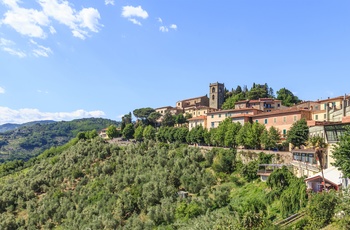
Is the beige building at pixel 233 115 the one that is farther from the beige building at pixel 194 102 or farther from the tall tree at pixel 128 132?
the beige building at pixel 194 102

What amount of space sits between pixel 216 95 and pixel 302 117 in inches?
1775

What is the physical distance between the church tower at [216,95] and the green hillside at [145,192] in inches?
1314

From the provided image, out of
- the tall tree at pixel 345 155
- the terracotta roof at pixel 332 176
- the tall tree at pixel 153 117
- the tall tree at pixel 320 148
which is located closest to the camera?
the tall tree at pixel 345 155

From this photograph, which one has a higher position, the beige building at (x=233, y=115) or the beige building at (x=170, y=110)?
the beige building at (x=170, y=110)

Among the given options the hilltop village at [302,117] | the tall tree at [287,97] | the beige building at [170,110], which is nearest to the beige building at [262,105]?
the hilltop village at [302,117]

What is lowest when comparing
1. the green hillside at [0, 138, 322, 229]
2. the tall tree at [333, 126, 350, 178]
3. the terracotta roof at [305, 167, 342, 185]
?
the green hillside at [0, 138, 322, 229]

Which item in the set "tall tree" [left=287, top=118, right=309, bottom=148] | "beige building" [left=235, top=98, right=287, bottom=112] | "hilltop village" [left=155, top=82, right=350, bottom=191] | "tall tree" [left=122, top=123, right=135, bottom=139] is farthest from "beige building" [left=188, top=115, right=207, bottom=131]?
"tall tree" [left=287, top=118, right=309, bottom=148]

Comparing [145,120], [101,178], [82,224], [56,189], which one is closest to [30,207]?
[56,189]

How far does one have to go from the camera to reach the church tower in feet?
315

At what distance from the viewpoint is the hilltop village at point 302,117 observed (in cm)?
3241

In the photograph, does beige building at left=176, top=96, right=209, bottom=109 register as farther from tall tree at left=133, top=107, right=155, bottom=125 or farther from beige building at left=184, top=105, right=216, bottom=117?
tall tree at left=133, top=107, right=155, bottom=125

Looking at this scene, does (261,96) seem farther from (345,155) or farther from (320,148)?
(345,155)

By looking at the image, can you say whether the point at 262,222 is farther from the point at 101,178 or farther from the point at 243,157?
the point at 101,178

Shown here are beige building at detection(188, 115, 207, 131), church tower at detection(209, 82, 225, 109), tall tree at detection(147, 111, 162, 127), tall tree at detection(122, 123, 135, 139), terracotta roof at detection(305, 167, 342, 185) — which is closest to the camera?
terracotta roof at detection(305, 167, 342, 185)
